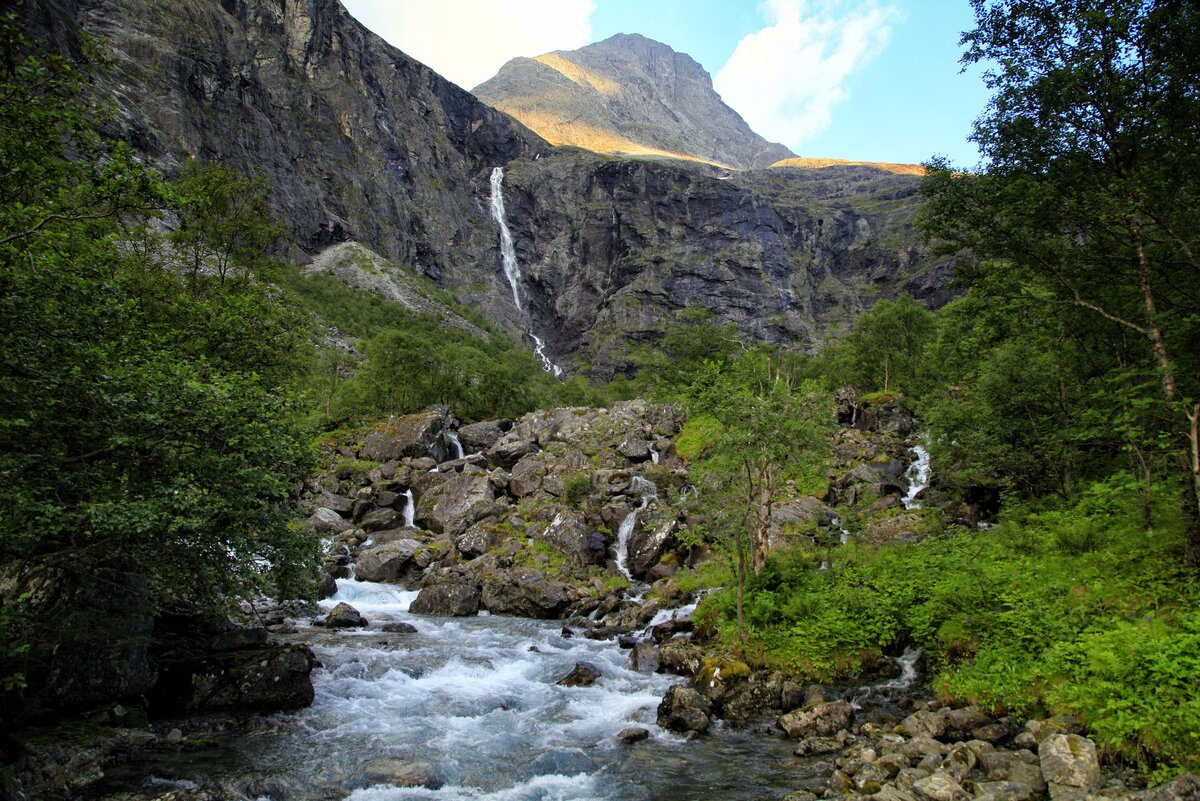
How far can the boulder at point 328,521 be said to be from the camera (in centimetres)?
3706

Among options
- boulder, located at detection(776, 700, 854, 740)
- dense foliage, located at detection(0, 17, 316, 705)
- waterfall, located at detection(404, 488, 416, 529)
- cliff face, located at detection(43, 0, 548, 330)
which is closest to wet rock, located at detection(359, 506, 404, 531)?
waterfall, located at detection(404, 488, 416, 529)

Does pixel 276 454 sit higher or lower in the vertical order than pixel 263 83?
lower

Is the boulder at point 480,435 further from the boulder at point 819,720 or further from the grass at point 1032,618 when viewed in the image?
the boulder at point 819,720

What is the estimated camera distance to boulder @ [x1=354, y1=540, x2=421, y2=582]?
109ft

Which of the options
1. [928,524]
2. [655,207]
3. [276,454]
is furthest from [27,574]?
[655,207]

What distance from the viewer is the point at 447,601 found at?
28.5 meters

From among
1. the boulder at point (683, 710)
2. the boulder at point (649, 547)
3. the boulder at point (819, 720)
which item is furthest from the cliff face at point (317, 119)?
the boulder at point (819, 720)

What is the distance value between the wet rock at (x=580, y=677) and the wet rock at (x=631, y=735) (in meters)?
4.09

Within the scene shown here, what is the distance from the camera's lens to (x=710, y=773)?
12.6 m

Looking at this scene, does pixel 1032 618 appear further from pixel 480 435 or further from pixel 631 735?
pixel 480 435

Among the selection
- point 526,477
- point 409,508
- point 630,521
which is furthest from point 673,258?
point 630,521

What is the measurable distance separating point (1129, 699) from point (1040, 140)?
12.5m

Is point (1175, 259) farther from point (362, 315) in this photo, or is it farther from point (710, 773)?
point (362, 315)

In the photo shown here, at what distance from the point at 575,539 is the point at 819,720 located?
67.0 feet
